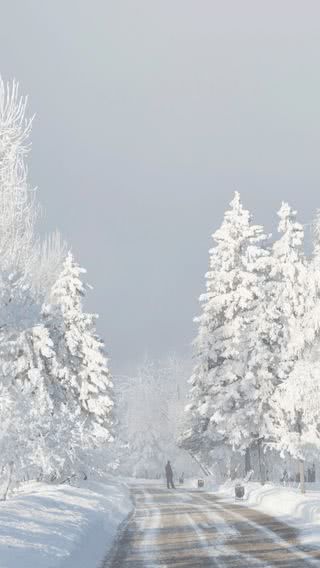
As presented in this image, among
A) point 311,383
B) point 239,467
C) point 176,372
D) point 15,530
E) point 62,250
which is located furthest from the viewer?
point 176,372

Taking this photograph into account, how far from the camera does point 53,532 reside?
13.7m

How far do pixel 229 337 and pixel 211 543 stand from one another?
26.7 metres

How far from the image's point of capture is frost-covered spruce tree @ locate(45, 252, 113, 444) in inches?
1427

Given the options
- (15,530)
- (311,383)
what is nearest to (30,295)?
(15,530)

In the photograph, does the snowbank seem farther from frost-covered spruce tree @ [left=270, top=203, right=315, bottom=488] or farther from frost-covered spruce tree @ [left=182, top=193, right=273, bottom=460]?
frost-covered spruce tree @ [left=182, top=193, right=273, bottom=460]

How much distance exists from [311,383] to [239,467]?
18.8 m

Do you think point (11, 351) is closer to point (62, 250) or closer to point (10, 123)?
point (62, 250)

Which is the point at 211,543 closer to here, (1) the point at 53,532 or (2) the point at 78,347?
(1) the point at 53,532

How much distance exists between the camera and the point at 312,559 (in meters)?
11.7

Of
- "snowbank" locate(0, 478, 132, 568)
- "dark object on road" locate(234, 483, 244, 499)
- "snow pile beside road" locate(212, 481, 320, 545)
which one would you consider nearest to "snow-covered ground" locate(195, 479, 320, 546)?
"snow pile beside road" locate(212, 481, 320, 545)

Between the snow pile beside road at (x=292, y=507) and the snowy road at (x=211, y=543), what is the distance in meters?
0.37

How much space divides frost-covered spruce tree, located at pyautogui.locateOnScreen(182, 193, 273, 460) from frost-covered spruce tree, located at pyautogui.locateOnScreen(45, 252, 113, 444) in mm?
5896

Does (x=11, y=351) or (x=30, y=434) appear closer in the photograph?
(x=30, y=434)

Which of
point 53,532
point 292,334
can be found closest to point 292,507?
point 53,532
